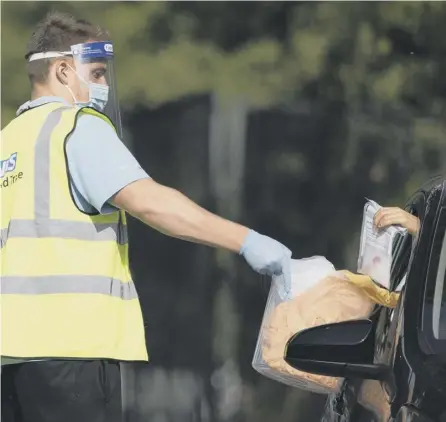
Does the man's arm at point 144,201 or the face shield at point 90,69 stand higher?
the face shield at point 90,69

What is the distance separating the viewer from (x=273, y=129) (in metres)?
6.02

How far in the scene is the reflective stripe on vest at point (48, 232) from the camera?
3250 mm

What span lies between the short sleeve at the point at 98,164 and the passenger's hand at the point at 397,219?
707 millimetres

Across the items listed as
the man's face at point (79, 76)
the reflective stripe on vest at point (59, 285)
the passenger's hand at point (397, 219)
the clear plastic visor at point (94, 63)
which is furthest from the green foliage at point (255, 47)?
the passenger's hand at point (397, 219)

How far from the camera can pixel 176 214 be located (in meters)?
3.23

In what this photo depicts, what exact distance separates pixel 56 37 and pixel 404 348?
161cm

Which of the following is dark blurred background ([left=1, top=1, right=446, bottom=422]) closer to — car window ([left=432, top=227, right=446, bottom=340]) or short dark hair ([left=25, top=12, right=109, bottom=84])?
short dark hair ([left=25, top=12, right=109, bottom=84])

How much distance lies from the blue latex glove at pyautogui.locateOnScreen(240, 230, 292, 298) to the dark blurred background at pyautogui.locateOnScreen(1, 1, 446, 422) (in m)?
2.70

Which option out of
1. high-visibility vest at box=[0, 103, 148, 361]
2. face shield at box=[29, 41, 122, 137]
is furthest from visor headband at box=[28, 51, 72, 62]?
high-visibility vest at box=[0, 103, 148, 361]

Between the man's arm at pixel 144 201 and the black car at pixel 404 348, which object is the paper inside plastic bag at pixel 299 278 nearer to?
the man's arm at pixel 144 201

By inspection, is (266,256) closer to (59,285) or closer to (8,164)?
(59,285)

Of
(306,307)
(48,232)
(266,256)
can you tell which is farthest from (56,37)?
(306,307)

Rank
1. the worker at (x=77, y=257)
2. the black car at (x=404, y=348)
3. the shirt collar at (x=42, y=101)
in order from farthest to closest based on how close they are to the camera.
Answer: the shirt collar at (x=42, y=101) < the worker at (x=77, y=257) < the black car at (x=404, y=348)

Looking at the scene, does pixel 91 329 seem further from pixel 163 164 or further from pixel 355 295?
pixel 163 164
